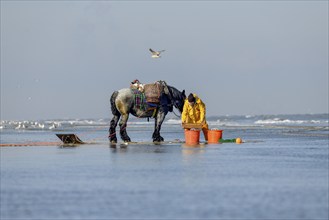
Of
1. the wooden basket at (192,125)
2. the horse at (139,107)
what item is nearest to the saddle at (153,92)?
the horse at (139,107)

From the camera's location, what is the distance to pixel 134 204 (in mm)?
15492

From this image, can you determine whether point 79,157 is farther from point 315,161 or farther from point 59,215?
point 59,215

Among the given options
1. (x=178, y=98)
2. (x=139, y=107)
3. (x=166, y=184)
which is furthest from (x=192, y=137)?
(x=166, y=184)

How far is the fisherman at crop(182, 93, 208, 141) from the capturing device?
33.6 m

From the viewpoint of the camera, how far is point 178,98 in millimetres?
34875

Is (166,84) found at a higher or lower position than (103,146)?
higher

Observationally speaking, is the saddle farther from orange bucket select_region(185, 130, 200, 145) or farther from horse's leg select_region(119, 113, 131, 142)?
orange bucket select_region(185, 130, 200, 145)

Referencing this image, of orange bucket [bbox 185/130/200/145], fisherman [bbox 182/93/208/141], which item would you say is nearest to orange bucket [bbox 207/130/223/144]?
fisherman [bbox 182/93/208/141]

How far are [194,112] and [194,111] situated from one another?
0.05m

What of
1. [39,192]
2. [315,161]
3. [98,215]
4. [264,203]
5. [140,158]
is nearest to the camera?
[98,215]

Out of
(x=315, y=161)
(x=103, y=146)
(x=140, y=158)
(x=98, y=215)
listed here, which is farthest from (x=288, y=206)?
(x=103, y=146)

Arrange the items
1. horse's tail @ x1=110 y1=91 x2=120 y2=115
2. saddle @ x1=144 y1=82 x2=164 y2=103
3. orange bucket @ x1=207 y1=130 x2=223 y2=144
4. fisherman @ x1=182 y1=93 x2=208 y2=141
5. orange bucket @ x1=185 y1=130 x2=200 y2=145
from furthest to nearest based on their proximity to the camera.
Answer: orange bucket @ x1=207 y1=130 x2=223 y2=144 → horse's tail @ x1=110 y1=91 x2=120 y2=115 → saddle @ x1=144 y1=82 x2=164 y2=103 → fisherman @ x1=182 y1=93 x2=208 y2=141 → orange bucket @ x1=185 y1=130 x2=200 y2=145

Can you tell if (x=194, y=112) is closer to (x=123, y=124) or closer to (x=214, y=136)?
(x=214, y=136)

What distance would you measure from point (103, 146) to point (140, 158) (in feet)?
25.2
